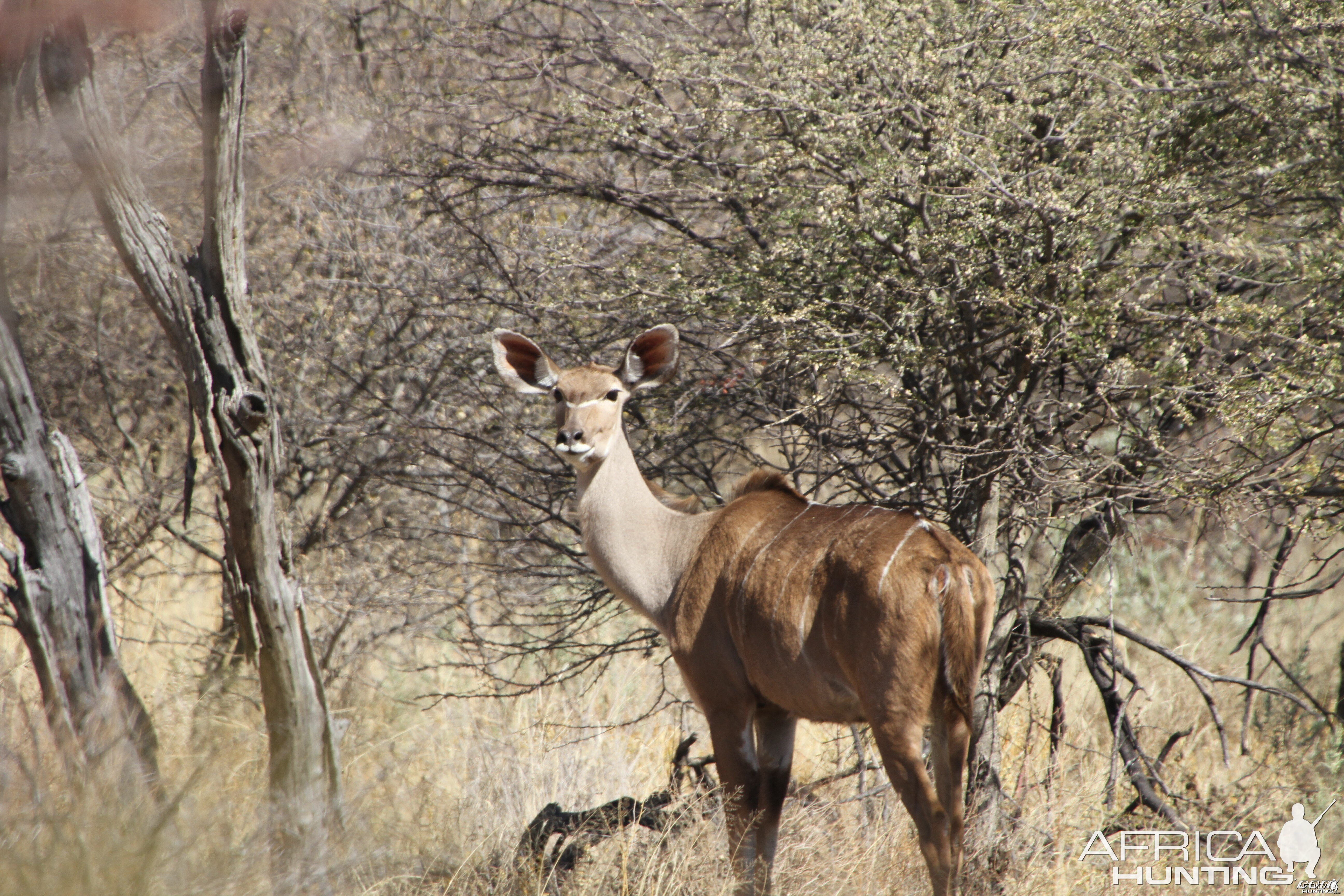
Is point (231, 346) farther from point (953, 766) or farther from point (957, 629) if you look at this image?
point (953, 766)

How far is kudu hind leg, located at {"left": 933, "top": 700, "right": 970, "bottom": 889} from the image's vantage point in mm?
3768

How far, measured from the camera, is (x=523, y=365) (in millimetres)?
4723

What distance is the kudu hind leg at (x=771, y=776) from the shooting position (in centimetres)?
412

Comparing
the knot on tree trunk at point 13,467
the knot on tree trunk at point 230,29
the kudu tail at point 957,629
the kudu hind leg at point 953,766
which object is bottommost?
the kudu hind leg at point 953,766

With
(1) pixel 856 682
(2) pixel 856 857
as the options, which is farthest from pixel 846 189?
(2) pixel 856 857

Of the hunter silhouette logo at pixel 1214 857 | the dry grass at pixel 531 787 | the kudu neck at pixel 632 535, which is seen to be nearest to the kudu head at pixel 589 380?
the kudu neck at pixel 632 535

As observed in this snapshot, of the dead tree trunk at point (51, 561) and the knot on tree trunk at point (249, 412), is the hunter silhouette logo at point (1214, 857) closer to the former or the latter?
the knot on tree trunk at point (249, 412)

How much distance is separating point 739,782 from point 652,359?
1.60 m

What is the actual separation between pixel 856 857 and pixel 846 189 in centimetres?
239

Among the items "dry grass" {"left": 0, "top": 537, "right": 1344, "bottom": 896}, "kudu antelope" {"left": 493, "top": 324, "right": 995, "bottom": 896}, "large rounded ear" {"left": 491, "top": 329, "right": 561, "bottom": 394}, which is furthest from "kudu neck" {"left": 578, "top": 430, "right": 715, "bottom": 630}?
→ "dry grass" {"left": 0, "top": 537, "right": 1344, "bottom": 896}

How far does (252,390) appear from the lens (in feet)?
11.5

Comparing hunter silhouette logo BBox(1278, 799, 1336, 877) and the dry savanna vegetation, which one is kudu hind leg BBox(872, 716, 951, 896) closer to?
the dry savanna vegetation

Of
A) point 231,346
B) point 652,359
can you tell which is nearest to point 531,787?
point 652,359

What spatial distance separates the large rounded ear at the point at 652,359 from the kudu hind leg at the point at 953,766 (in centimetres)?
163
